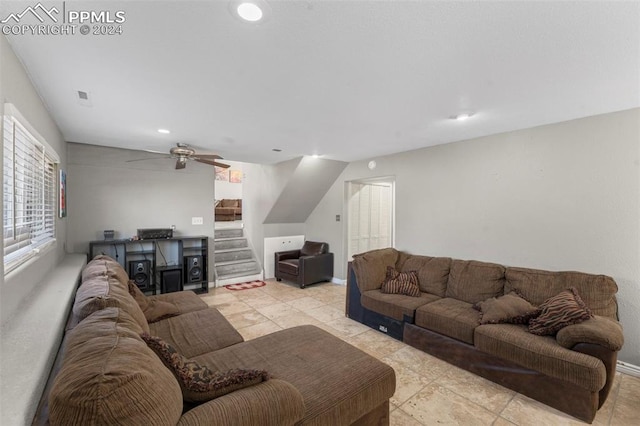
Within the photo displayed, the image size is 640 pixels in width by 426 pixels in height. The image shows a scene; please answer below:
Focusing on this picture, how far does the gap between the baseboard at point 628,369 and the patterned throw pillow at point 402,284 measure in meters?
1.80

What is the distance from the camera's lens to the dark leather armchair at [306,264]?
16.9 feet

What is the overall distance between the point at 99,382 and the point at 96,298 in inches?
40.4

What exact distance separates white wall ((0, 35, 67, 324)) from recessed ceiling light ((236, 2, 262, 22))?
1.32 m

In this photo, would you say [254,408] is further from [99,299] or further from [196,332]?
[196,332]

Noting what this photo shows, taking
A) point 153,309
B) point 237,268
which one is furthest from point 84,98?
point 237,268

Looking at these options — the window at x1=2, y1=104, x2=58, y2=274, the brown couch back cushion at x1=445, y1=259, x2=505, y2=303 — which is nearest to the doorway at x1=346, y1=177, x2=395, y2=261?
the brown couch back cushion at x1=445, y1=259, x2=505, y2=303

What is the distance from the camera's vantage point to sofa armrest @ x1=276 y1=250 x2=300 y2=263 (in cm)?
570

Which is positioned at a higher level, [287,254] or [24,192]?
[24,192]

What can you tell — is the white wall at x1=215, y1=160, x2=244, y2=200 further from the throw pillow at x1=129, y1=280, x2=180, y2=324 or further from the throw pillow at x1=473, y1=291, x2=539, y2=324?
the throw pillow at x1=473, y1=291, x2=539, y2=324

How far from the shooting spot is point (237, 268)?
18.7ft

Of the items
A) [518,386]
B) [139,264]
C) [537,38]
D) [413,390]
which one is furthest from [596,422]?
[139,264]

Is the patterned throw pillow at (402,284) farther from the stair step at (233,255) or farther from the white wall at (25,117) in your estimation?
the stair step at (233,255)

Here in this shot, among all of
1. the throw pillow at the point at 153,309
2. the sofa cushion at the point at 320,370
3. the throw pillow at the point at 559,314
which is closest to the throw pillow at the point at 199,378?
the sofa cushion at the point at 320,370

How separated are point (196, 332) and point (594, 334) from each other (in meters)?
2.98
